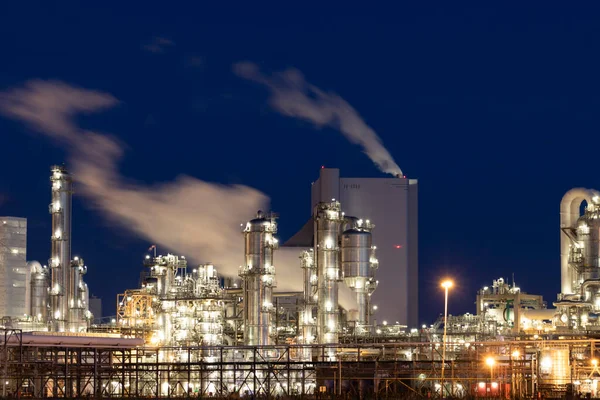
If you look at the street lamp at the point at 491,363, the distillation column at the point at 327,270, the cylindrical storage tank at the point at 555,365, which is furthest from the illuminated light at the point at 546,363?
the distillation column at the point at 327,270

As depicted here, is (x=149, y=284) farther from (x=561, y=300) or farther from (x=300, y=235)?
(x=561, y=300)

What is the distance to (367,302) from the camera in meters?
86.2

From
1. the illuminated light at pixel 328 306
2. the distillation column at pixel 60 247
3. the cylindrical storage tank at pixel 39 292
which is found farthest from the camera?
the cylindrical storage tank at pixel 39 292

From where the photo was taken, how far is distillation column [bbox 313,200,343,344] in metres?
78.4

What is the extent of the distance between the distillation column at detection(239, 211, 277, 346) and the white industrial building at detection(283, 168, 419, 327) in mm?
22304

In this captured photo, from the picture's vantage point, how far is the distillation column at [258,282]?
76.6 m

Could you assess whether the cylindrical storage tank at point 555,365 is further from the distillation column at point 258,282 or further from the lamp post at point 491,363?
the distillation column at point 258,282

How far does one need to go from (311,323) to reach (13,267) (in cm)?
2635

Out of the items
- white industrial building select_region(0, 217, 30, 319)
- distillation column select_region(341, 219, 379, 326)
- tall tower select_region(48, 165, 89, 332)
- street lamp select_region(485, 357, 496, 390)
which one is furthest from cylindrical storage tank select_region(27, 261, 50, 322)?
street lamp select_region(485, 357, 496, 390)

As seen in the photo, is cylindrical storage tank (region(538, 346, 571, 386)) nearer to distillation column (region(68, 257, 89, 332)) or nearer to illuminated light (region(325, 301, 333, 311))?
illuminated light (region(325, 301, 333, 311))

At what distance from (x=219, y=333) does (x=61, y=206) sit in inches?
633

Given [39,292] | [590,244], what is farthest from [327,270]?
[39,292]

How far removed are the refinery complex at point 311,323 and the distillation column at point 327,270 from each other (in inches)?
3.6

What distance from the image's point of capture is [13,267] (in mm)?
93125
